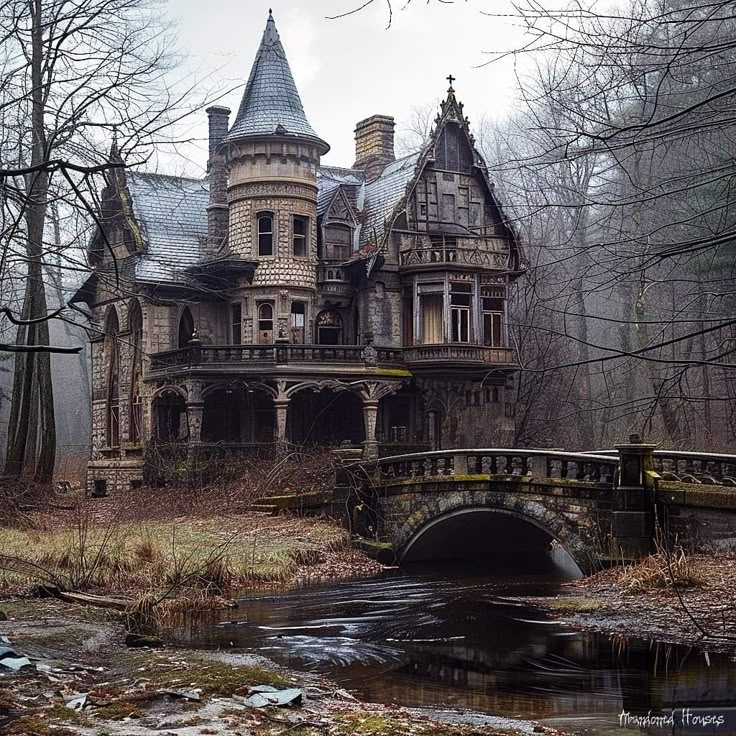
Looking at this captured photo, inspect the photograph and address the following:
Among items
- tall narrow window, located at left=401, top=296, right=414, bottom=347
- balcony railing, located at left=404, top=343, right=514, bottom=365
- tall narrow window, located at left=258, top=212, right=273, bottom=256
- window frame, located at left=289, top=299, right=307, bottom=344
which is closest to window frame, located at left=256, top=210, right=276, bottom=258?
tall narrow window, located at left=258, top=212, right=273, bottom=256

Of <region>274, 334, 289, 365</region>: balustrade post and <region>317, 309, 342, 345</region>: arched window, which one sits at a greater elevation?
<region>317, 309, 342, 345</region>: arched window

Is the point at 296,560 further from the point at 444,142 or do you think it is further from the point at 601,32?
the point at 444,142

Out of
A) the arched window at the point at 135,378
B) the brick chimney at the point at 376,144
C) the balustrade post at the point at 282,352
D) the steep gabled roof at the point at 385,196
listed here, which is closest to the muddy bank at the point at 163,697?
the balustrade post at the point at 282,352

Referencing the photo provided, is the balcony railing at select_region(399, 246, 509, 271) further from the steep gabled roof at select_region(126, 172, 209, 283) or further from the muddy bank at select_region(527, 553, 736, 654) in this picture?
the muddy bank at select_region(527, 553, 736, 654)

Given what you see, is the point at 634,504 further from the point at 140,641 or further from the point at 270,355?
the point at 270,355

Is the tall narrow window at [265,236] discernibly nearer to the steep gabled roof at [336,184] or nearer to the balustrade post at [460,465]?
the steep gabled roof at [336,184]

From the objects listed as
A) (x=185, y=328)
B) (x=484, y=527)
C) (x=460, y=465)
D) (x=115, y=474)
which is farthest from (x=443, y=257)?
(x=460, y=465)

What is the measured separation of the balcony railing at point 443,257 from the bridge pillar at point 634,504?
18.3 meters

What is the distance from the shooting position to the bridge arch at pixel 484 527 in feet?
66.2

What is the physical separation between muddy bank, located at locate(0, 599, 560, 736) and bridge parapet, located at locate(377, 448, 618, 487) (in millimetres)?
9243

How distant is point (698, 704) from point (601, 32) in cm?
698

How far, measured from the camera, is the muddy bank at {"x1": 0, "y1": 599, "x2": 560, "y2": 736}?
884 cm

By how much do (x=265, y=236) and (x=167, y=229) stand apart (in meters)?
4.13

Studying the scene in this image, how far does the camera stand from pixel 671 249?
750 cm
